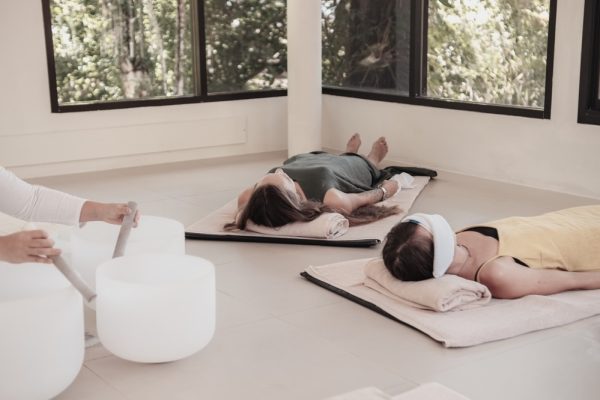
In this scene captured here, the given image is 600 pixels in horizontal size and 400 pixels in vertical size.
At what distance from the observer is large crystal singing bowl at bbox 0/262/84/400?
2.27 m

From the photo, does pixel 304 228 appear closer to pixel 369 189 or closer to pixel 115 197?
pixel 369 189

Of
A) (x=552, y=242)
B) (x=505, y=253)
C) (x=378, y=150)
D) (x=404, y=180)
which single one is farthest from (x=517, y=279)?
(x=378, y=150)

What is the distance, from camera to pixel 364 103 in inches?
253

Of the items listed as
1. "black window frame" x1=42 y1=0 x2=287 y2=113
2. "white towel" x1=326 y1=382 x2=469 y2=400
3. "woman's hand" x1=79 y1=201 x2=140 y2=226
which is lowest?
"white towel" x1=326 y1=382 x2=469 y2=400

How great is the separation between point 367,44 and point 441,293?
3.70m

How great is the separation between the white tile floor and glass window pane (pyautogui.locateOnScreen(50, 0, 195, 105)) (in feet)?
8.30

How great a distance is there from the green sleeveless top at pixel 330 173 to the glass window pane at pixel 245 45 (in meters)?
1.72

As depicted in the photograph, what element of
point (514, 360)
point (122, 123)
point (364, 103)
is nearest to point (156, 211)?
point (122, 123)

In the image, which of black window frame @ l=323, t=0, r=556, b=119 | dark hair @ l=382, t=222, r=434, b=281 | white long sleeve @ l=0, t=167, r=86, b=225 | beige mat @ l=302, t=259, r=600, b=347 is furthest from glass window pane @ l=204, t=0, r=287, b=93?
white long sleeve @ l=0, t=167, r=86, b=225

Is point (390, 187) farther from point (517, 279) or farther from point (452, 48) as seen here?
point (517, 279)

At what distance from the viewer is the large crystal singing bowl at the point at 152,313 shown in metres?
2.54

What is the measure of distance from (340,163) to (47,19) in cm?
229

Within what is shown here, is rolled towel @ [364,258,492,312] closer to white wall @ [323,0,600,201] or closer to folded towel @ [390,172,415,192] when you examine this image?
folded towel @ [390,172,415,192]

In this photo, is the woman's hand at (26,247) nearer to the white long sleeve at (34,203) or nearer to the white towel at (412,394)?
the white long sleeve at (34,203)
